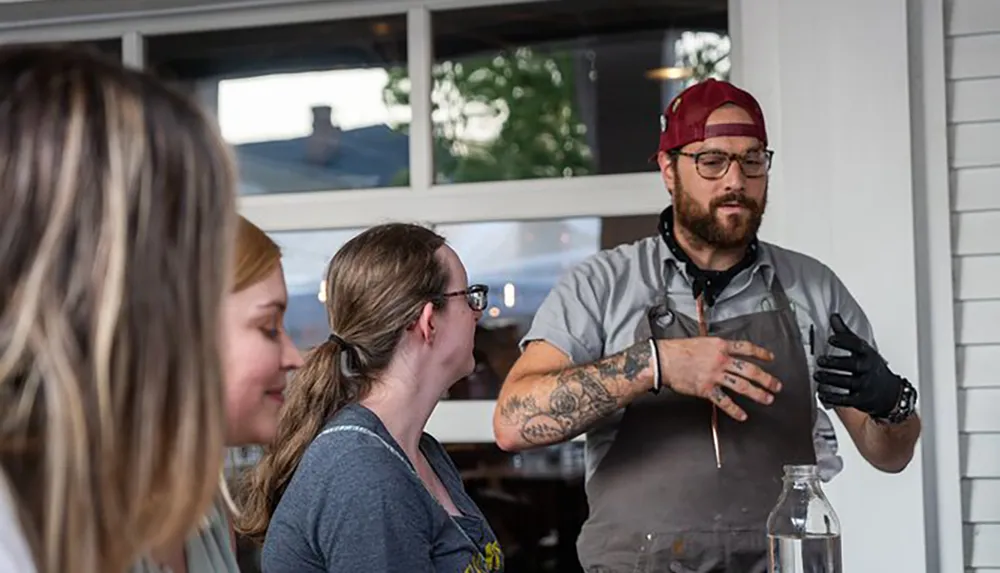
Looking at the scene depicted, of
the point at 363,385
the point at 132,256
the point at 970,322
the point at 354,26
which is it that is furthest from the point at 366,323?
the point at 354,26

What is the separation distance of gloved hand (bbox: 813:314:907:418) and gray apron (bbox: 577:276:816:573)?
0.19 meters

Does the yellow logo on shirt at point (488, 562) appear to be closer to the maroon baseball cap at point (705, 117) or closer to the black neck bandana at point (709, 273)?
the black neck bandana at point (709, 273)

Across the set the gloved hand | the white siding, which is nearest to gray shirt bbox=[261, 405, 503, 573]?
the gloved hand

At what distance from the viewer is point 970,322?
102 inches

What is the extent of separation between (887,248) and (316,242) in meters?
1.46

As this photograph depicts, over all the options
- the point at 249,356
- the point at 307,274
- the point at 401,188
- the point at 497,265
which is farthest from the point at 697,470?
the point at 307,274

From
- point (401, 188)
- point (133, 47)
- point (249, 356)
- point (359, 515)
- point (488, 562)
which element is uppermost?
point (133, 47)

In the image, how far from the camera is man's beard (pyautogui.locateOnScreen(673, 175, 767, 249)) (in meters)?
2.22

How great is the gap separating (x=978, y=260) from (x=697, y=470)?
832mm

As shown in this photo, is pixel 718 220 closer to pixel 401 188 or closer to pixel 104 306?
pixel 401 188

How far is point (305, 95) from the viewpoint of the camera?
3453 millimetres

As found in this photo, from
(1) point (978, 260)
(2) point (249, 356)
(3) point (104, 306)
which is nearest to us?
(3) point (104, 306)

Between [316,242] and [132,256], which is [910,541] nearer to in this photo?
[316,242]

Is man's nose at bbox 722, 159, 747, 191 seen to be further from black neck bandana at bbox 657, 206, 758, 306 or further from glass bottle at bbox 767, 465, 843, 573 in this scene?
glass bottle at bbox 767, 465, 843, 573
